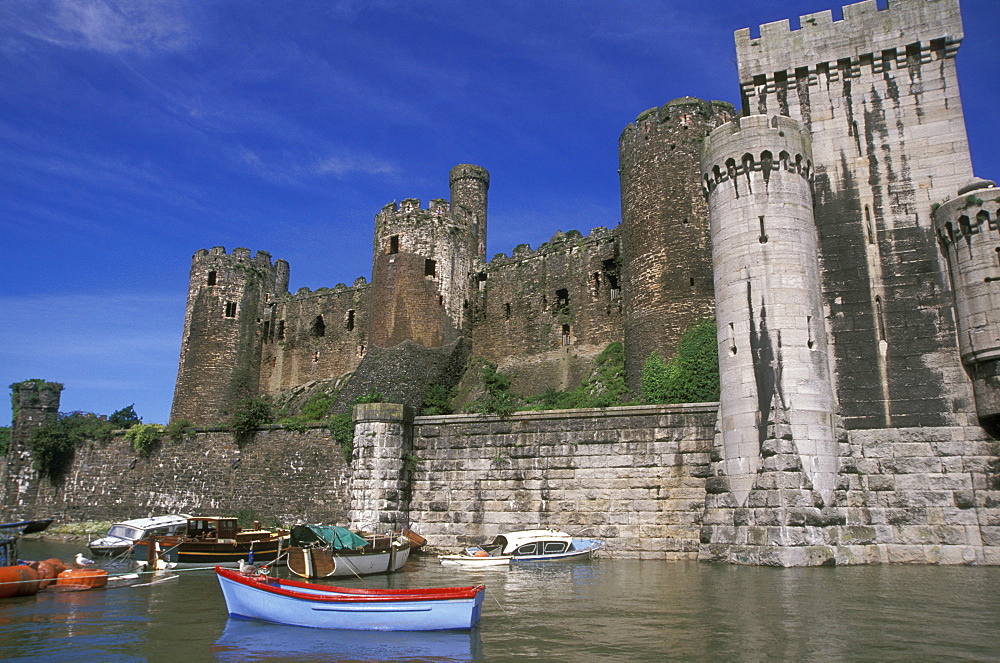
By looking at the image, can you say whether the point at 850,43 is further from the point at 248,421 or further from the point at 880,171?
the point at 248,421

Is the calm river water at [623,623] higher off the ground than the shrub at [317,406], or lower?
lower

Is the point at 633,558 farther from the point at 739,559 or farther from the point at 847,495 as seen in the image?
the point at 847,495

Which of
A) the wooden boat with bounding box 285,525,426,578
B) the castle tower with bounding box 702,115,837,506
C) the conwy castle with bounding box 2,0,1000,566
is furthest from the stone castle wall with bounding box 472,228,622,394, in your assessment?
the wooden boat with bounding box 285,525,426,578

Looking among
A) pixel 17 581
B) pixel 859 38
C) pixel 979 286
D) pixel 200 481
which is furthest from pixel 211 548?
pixel 859 38

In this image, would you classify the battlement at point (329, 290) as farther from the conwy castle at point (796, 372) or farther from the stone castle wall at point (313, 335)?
the conwy castle at point (796, 372)

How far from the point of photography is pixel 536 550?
16859 mm

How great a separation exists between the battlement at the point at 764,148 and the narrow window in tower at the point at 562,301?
13.9 metres

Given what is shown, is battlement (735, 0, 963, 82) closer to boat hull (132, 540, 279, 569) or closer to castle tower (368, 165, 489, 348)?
castle tower (368, 165, 489, 348)

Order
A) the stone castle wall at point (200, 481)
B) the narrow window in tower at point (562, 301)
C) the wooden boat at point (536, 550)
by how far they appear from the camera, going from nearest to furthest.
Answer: the wooden boat at point (536, 550) → the stone castle wall at point (200, 481) → the narrow window in tower at point (562, 301)

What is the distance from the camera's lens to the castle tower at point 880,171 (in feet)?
51.5

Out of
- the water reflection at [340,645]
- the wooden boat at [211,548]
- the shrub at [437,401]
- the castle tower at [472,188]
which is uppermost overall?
the castle tower at [472,188]

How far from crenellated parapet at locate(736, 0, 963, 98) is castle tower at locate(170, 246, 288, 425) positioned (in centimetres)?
2714

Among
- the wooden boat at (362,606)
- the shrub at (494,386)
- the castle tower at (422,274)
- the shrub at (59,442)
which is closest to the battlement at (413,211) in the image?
the castle tower at (422,274)

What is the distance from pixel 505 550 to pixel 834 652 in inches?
388
